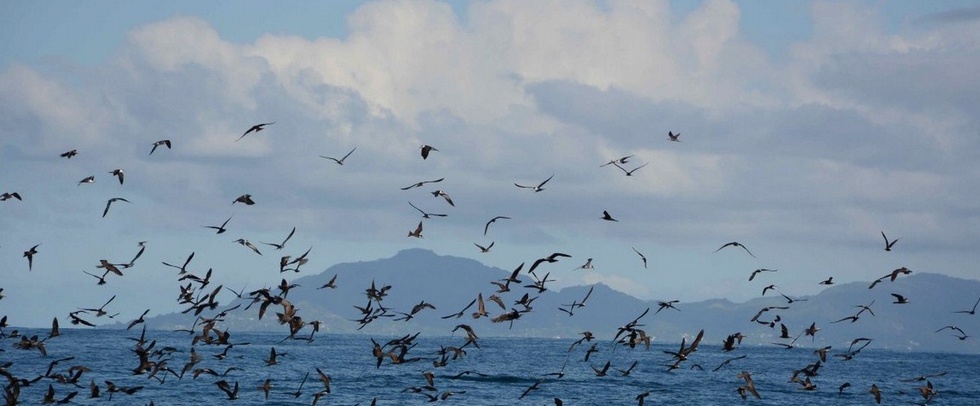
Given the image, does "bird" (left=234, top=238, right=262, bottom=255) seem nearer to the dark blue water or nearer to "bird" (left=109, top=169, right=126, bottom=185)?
"bird" (left=109, top=169, right=126, bottom=185)

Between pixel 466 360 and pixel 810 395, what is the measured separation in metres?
63.2

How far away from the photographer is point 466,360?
174375 mm

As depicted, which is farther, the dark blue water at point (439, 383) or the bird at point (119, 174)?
the dark blue water at point (439, 383)

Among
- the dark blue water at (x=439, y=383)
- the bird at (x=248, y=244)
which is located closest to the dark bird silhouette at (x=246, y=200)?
the bird at (x=248, y=244)

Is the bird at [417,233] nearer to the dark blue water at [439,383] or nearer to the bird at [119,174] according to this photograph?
the bird at [119,174]

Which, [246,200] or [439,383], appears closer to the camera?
[246,200]

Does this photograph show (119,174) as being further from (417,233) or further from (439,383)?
(439,383)

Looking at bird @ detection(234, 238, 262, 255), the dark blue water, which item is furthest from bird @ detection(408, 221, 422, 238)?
the dark blue water

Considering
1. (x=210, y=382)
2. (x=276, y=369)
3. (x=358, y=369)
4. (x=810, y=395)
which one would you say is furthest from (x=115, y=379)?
(x=810, y=395)

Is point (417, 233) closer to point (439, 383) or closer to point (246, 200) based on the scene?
point (246, 200)

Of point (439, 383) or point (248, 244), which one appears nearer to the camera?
point (248, 244)

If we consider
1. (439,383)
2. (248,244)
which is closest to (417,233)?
(248,244)

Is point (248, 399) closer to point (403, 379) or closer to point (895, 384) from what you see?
point (403, 379)

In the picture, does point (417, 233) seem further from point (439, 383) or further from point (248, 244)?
point (439, 383)
